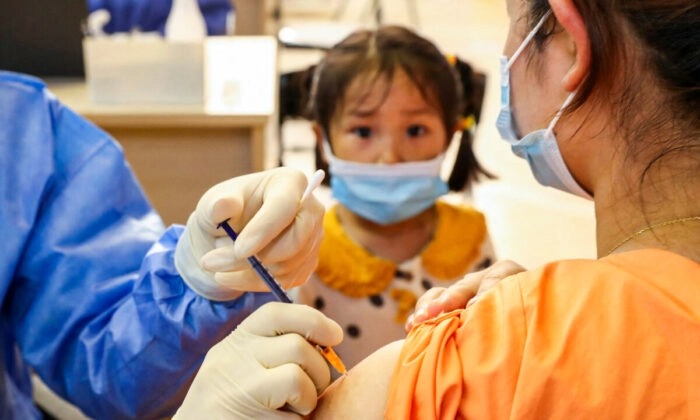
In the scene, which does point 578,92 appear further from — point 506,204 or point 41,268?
point 506,204

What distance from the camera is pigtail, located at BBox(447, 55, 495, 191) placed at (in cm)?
208

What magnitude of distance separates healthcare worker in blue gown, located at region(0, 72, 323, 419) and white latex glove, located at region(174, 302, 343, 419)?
169 mm

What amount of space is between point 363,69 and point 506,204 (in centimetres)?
213

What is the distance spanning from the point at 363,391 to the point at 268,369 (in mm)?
113

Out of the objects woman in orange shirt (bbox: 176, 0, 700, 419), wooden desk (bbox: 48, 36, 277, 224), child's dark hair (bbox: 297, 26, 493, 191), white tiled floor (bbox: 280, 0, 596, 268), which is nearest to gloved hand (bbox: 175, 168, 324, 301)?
woman in orange shirt (bbox: 176, 0, 700, 419)

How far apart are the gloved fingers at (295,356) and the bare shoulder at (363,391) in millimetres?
21

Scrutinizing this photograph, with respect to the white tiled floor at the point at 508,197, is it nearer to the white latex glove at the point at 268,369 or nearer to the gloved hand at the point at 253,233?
the gloved hand at the point at 253,233

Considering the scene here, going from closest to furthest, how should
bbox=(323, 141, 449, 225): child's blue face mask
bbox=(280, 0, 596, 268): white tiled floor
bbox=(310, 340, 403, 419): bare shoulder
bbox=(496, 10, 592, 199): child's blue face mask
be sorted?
bbox=(310, 340, 403, 419): bare shoulder < bbox=(496, 10, 592, 199): child's blue face mask < bbox=(323, 141, 449, 225): child's blue face mask < bbox=(280, 0, 596, 268): white tiled floor

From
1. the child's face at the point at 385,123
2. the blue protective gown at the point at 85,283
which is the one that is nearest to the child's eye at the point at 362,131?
the child's face at the point at 385,123

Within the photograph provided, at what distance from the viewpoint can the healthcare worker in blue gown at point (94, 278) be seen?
117 centimetres

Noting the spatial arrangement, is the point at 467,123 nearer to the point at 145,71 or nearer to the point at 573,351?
the point at 145,71

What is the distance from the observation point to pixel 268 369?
0.86 meters

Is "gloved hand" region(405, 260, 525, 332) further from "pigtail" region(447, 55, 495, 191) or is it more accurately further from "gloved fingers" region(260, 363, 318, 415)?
"pigtail" region(447, 55, 495, 191)

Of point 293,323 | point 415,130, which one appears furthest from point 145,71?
point 293,323
